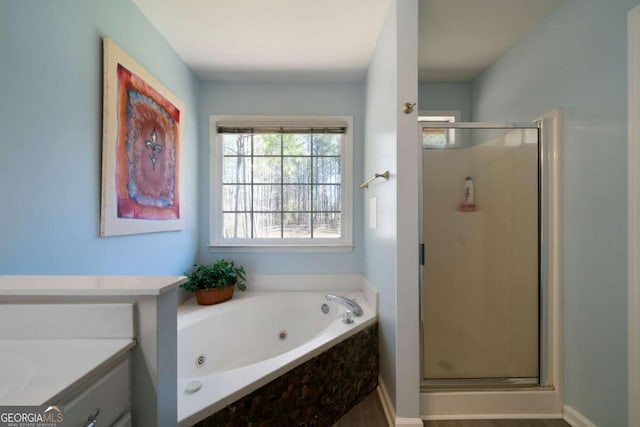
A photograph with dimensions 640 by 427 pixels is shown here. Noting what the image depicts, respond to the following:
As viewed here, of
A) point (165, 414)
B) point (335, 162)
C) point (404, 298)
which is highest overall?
point (335, 162)

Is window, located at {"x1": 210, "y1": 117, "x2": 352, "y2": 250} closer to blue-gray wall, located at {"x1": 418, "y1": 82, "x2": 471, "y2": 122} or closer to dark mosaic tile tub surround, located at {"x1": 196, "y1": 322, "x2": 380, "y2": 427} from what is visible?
blue-gray wall, located at {"x1": 418, "y1": 82, "x2": 471, "y2": 122}

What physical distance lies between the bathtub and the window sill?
1.19ft

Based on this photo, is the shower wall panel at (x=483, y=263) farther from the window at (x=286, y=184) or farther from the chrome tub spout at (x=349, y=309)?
the window at (x=286, y=184)

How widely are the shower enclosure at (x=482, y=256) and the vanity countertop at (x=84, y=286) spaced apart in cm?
134

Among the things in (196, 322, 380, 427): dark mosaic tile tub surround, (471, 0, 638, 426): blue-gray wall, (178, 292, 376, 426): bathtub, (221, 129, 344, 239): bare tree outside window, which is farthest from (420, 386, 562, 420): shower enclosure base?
(221, 129, 344, 239): bare tree outside window

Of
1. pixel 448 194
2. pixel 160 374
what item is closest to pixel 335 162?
pixel 448 194

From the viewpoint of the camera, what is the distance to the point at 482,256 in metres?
1.61

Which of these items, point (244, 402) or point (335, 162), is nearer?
point (244, 402)

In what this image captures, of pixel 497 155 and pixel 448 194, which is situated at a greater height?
pixel 497 155

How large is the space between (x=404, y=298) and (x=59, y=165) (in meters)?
1.64

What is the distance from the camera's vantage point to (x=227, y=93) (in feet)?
7.73

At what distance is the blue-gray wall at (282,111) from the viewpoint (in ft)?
7.73

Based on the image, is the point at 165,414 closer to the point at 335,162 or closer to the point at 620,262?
the point at 620,262

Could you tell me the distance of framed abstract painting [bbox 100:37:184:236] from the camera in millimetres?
1298
